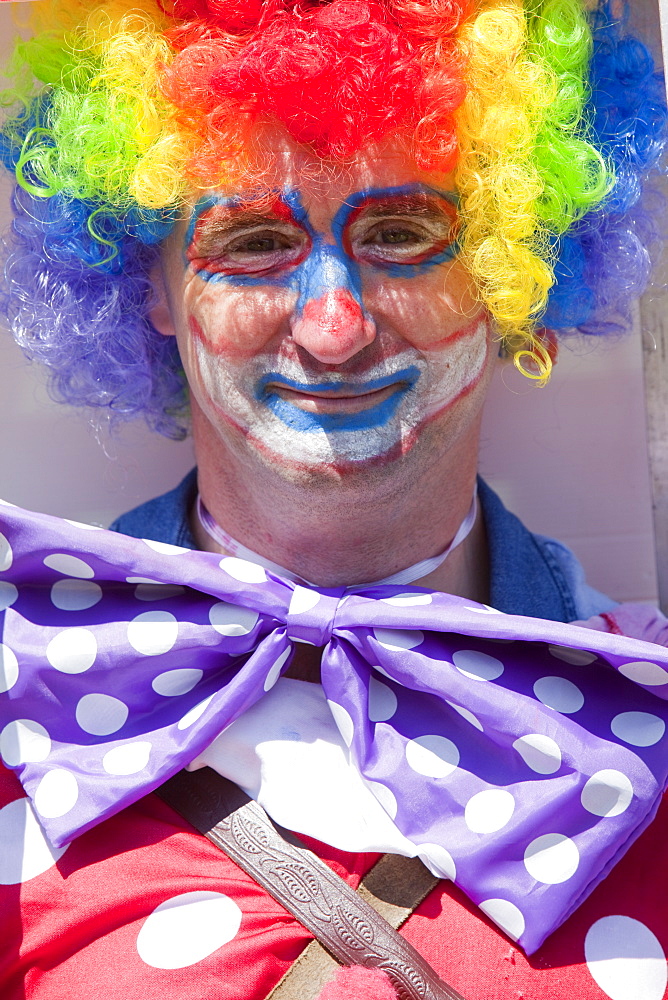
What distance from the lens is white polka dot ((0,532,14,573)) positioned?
1516mm

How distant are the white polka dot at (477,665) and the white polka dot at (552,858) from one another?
9.1 inches

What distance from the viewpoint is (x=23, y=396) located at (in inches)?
89.7

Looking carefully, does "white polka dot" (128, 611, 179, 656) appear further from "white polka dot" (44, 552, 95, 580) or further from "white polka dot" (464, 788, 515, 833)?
"white polka dot" (464, 788, 515, 833)

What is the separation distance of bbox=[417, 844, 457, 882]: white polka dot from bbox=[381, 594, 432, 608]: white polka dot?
13.3 inches

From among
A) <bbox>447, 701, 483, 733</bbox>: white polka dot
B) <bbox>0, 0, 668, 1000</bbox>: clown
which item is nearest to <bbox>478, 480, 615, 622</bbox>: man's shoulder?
<bbox>0, 0, 668, 1000</bbox>: clown

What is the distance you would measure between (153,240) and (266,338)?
0.31m

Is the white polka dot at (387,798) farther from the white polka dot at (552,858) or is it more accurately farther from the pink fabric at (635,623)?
the pink fabric at (635,623)

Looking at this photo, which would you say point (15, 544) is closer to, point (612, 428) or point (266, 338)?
point (266, 338)

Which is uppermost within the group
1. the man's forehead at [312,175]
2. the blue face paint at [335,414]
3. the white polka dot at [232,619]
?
the man's forehead at [312,175]

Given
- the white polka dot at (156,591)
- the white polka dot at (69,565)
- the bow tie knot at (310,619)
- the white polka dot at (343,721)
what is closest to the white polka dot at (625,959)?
the white polka dot at (343,721)

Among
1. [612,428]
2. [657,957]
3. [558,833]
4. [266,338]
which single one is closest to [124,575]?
[266,338]

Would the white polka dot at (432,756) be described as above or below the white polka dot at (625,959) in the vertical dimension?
above

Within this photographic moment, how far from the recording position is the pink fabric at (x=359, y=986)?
1296mm

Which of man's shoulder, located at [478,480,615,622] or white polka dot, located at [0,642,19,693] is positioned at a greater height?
white polka dot, located at [0,642,19,693]
